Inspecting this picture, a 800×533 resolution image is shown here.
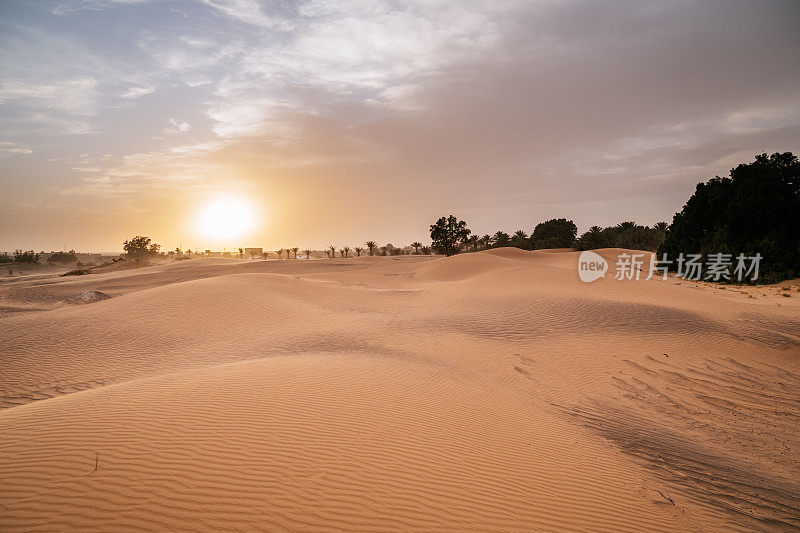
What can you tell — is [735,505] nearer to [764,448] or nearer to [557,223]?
[764,448]

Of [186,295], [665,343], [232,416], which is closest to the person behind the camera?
[232,416]

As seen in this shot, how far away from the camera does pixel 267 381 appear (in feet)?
22.9

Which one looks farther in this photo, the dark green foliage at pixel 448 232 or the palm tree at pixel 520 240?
the palm tree at pixel 520 240

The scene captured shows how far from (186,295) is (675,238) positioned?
44769 mm

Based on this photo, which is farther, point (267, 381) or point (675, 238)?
point (675, 238)

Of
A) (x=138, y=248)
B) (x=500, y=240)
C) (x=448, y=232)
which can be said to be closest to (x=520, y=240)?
(x=500, y=240)

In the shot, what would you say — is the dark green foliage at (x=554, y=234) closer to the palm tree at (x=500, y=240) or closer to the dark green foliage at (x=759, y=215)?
the palm tree at (x=500, y=240)

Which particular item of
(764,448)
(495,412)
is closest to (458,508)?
(495,412)

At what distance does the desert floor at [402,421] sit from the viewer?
3633 mm

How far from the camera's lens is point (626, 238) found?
213ft

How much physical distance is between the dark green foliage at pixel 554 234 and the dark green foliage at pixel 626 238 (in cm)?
486

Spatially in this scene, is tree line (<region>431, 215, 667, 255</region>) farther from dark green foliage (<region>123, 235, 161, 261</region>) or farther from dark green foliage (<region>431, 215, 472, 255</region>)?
dark green foliage (<region>123, 235, 161, 261</region>)

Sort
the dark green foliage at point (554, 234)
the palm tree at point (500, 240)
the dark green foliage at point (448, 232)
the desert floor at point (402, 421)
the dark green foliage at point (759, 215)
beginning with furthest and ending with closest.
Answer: the palm tree at point (500, 240)
the dark green foliage at point (554, 234)
the dark green foliage at point (448, 232)
the dark green foliage at point (759, 215)
the desert floor at point (402, 421)

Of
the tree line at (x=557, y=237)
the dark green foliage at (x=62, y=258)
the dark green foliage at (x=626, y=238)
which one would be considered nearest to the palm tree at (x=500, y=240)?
the tree line at (x=557, y=237)
